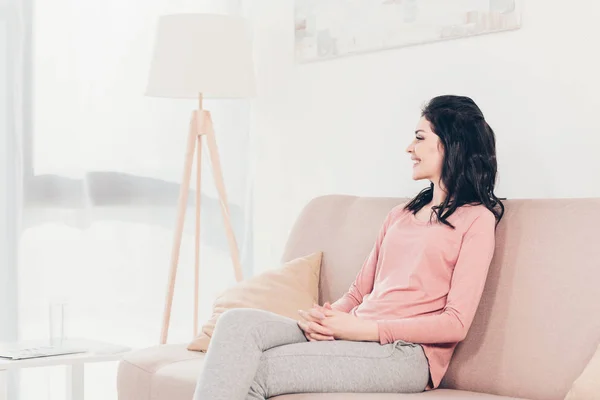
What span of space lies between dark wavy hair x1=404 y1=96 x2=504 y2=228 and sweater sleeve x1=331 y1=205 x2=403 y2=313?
20 centimetres

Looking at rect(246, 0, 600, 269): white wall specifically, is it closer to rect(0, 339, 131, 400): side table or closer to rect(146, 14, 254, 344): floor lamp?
rect(146, 14, 254, 344): floor lamp

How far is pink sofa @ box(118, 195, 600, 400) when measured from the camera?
2092 millimetres

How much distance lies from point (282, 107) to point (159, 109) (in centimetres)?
51

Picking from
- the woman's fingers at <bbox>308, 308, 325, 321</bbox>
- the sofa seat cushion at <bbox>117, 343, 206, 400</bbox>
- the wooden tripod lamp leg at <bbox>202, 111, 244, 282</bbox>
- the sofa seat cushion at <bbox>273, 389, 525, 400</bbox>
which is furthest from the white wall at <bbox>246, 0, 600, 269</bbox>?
the sofa seat cushion at <bbox>117, 343, 206, 400</bbox>

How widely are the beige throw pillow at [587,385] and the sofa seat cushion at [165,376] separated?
248 millimetres

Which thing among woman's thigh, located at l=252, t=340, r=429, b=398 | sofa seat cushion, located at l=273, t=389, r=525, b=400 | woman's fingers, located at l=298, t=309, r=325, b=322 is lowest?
sofa seat cushion, located at l=273, t=389, r=525, b=400

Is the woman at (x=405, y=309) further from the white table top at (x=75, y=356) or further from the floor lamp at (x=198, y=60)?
the floor lamp at (x=198, y=60)

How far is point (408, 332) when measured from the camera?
2174 millimetres

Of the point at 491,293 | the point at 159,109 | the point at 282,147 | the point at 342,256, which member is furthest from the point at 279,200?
the point at 491,293

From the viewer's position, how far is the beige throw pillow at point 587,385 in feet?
6.09

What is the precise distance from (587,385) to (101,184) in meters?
2.26

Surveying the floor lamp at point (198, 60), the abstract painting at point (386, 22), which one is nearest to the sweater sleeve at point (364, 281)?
the abstract painting at point (386, 22)

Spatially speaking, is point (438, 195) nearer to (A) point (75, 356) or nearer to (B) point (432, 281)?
(B) point (432, 281)

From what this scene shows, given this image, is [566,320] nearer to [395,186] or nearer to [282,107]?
[395,186]
